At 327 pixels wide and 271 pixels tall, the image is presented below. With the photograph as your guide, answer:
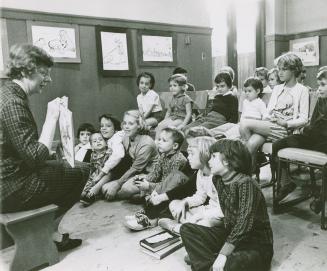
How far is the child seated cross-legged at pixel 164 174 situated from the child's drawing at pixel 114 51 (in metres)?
2.41

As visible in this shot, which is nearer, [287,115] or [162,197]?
[162,197]

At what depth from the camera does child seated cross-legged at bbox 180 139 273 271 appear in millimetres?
1892

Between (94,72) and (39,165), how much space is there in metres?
2.96

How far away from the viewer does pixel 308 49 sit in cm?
758

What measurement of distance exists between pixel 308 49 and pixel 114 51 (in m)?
4.57

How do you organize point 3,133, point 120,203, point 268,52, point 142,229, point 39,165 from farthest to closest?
point 268,52
point 120,203
point 142,229
point 39,165
point 3,133

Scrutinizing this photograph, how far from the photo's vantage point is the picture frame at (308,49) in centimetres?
740

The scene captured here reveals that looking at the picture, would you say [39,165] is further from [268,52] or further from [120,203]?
[268,52]

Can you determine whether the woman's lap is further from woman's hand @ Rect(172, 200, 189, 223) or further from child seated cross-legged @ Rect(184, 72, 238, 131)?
child seated cross-legged @ Rect(184, 72, 238, 131)

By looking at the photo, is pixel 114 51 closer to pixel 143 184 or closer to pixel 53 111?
pixel 143 184

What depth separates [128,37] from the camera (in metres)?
5.25

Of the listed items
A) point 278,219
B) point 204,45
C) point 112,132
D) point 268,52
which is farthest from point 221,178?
point 268,52

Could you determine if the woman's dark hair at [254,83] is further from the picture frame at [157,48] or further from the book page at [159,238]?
the book page at [159,238]

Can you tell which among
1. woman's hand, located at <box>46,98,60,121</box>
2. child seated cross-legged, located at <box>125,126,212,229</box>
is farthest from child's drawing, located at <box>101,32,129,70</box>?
woman's hand, located at <box>46,98,60,121</box>
